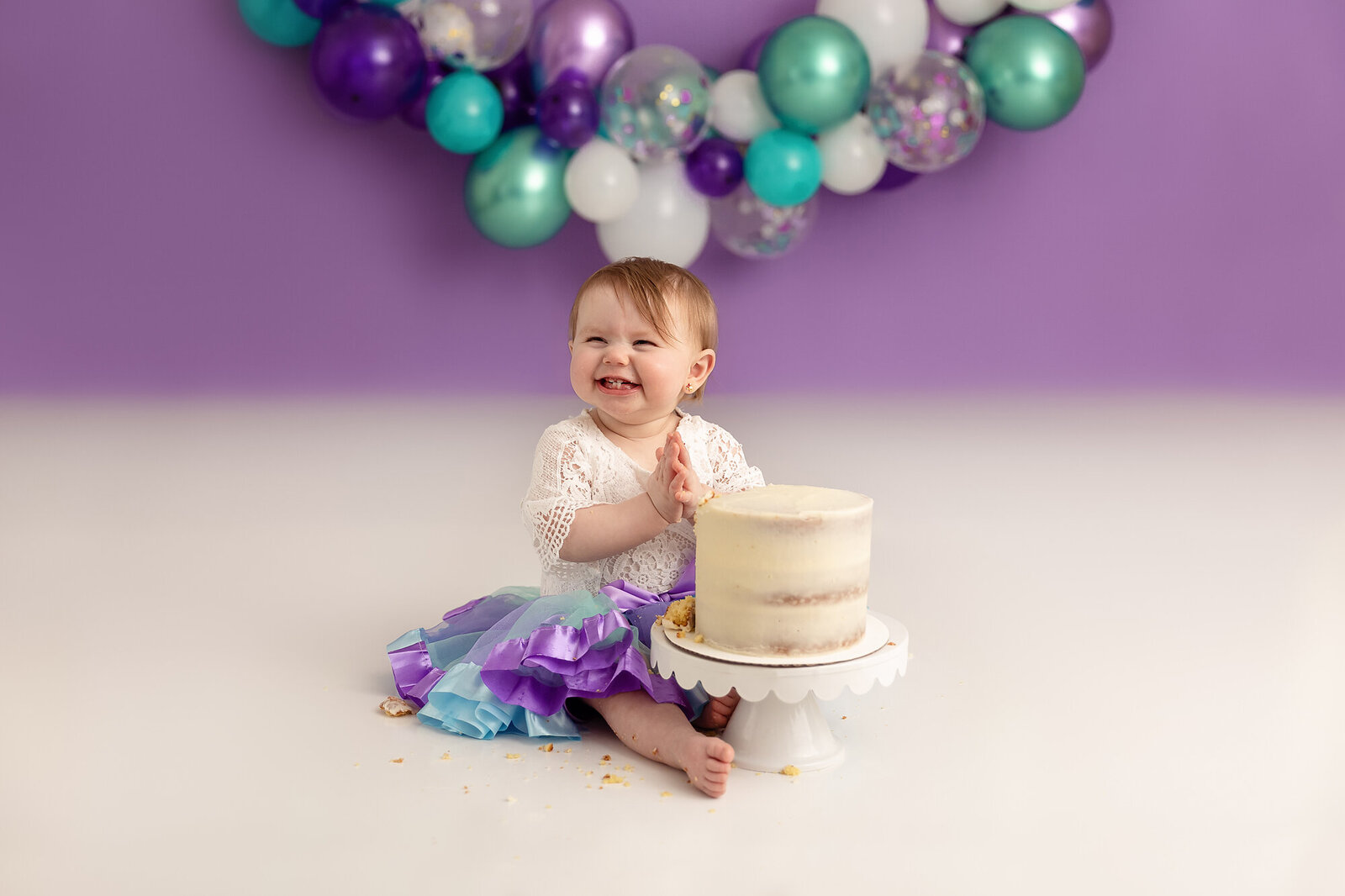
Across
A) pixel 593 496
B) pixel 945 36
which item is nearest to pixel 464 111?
pixel 945 36

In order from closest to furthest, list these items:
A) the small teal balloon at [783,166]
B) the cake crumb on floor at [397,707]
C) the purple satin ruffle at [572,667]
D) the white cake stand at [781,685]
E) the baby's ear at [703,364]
Result: the white cake stand at [781,685] < the purple satin ruffle at [572,667] < the cake crumb on floor at [397,707] < the baby's ear at [703,364] < the small teal balloon at [783,166]

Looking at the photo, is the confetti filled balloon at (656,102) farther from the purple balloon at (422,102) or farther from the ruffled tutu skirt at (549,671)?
the ruffled tutu skirt at (549,671)

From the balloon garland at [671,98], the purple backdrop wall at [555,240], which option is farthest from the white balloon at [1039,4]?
the purple backdrop wall at [555,240]

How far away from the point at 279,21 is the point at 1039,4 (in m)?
1.77

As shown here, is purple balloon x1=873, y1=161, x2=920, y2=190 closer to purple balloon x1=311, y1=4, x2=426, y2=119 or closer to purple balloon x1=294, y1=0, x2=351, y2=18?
purple balloon x1=311, y1=4, x2=426, y2=119

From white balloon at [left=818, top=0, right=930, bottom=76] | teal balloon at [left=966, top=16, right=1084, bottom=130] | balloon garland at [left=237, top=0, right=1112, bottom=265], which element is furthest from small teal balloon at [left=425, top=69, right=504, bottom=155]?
teal balloon at [left=966, top=16, right=1084, bottom=130]

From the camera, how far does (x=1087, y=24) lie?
3096mm

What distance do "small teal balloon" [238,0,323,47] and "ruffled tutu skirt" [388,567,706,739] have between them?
1877 millimetres

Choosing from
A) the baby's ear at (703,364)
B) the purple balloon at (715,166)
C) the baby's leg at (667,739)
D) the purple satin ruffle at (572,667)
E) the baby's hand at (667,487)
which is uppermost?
the purple balloon at (715,166)

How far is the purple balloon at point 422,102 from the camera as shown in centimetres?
293

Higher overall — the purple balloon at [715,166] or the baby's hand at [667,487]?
the purple balloon at [715,166]

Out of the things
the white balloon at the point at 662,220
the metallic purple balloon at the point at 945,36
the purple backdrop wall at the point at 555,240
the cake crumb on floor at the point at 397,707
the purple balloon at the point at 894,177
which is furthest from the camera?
the purple backdrop wall at the point at 555,240

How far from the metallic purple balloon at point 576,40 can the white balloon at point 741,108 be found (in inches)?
9.8

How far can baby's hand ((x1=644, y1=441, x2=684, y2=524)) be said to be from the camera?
157 cm
